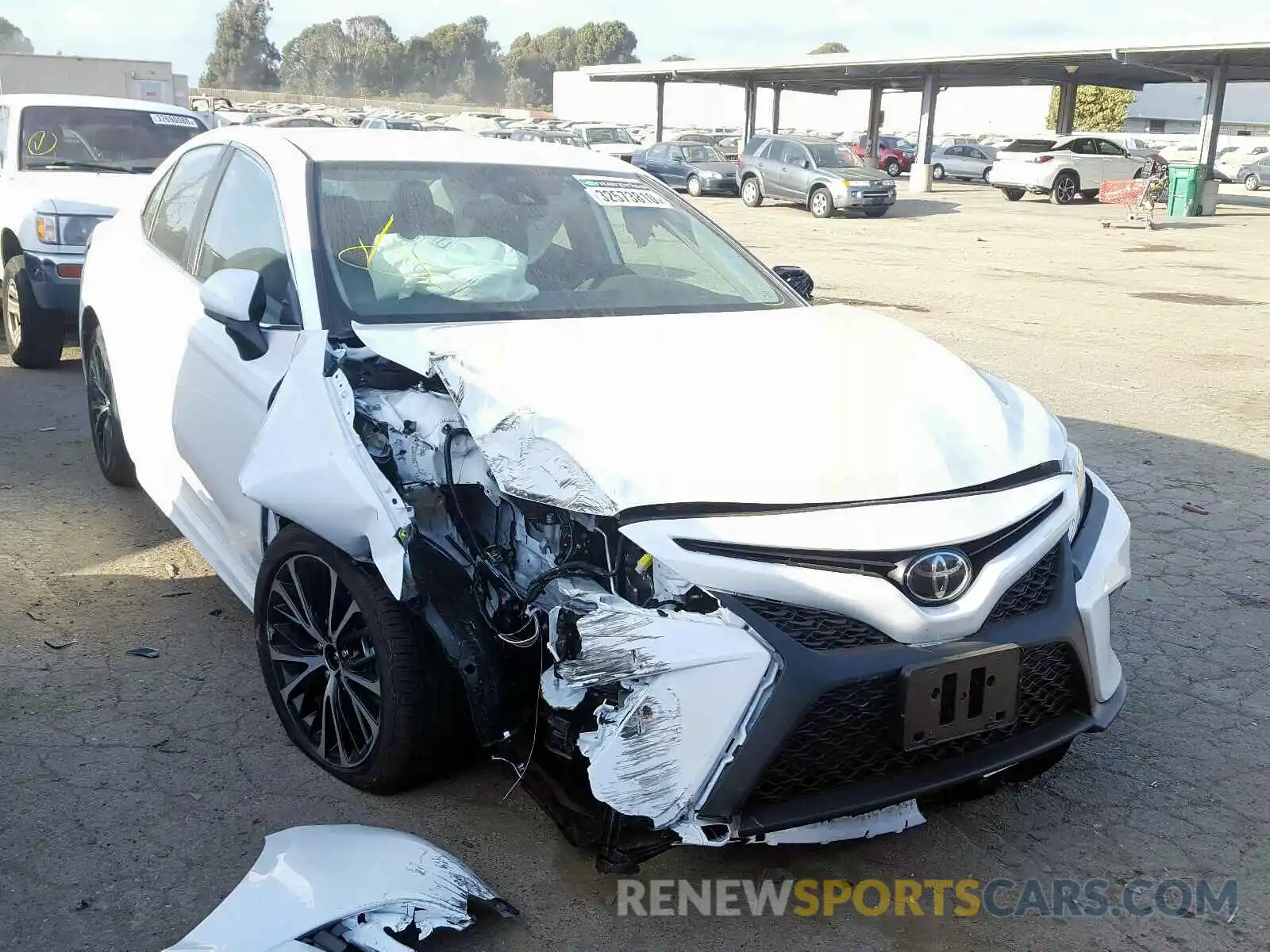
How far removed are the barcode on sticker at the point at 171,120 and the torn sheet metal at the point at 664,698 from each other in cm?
802

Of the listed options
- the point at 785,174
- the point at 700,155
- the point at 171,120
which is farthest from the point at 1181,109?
the point at 171,120

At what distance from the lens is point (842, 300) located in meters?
12.2

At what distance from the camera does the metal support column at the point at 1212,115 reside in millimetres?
28719

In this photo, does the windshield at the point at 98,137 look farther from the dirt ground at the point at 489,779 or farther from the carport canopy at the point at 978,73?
the carport canopy at the point at 978,73

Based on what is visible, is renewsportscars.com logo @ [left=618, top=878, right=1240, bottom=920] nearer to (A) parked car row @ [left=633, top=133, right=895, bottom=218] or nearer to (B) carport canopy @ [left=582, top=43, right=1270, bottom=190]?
(A) parked car row @ [left=633, top=133, right=895, bottom=218]

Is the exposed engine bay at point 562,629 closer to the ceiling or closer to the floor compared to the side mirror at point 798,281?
closer to the floor

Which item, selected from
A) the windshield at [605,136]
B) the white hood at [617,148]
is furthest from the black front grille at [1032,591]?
the windshield at [605,136]

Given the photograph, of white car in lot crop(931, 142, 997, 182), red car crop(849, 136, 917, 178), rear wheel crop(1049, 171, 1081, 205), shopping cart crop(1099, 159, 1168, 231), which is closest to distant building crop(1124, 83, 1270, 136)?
red car crop(849, 136, 917, 178)

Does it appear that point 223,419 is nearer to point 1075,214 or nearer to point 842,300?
point 842,300

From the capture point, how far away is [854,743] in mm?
2486

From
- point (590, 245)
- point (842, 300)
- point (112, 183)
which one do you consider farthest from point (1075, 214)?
point (590, 245)

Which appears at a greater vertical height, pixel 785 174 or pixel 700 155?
pixel 700 155

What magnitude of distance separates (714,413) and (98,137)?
7.61 metres

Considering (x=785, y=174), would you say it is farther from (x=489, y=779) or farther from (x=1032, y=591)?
(x=1032, y=591)
